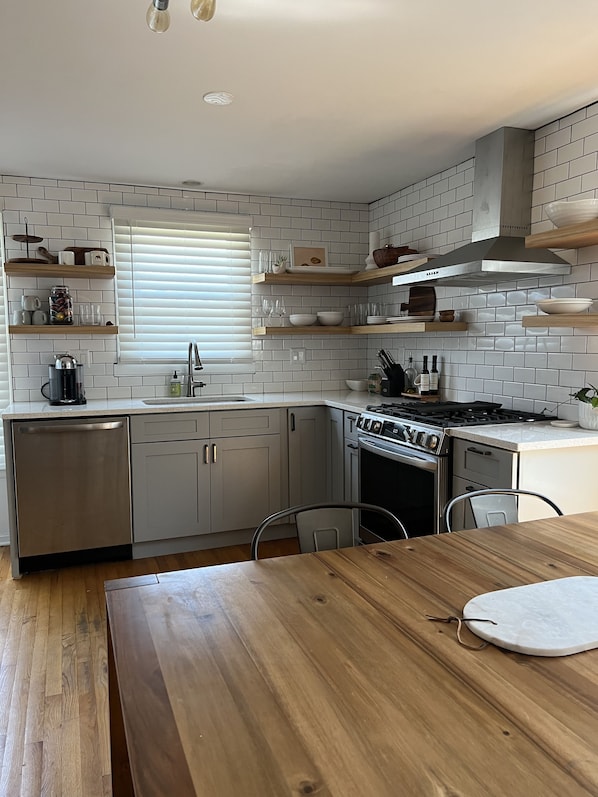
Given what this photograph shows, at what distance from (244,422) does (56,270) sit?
5.11 feet

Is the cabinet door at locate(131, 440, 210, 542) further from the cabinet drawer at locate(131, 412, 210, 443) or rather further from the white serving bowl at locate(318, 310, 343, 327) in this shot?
the white serving bowl at locate(318, 310, 343, 327)

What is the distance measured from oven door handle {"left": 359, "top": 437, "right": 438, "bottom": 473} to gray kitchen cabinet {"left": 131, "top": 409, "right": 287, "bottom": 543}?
71cm

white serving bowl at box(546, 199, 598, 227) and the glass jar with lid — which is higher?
white serving bowl at box(546, 199, 598, 227)

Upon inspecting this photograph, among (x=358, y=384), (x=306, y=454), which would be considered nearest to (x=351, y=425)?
(x=306, y=454)

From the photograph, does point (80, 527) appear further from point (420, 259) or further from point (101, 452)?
point (420, 259)

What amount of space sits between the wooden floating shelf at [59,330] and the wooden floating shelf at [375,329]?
110 cm

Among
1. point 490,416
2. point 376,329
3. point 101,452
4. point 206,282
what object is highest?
point 206,282

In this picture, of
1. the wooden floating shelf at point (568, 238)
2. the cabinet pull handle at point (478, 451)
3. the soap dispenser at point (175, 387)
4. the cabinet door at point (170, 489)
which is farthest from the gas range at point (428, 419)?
the soap dispenser at point (175, 387)

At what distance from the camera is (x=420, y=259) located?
3840mm

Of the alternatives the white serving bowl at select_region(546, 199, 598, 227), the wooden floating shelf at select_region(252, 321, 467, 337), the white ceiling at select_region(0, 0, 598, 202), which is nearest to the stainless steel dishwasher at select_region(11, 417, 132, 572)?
the wooden floating shelf at select_region(252, 321, 467, 337)

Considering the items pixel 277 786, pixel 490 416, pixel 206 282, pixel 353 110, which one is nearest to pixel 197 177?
pixel 206 282

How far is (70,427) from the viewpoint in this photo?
3.62 m

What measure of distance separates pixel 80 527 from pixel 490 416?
2.50m

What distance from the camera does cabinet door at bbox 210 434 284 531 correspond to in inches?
158
